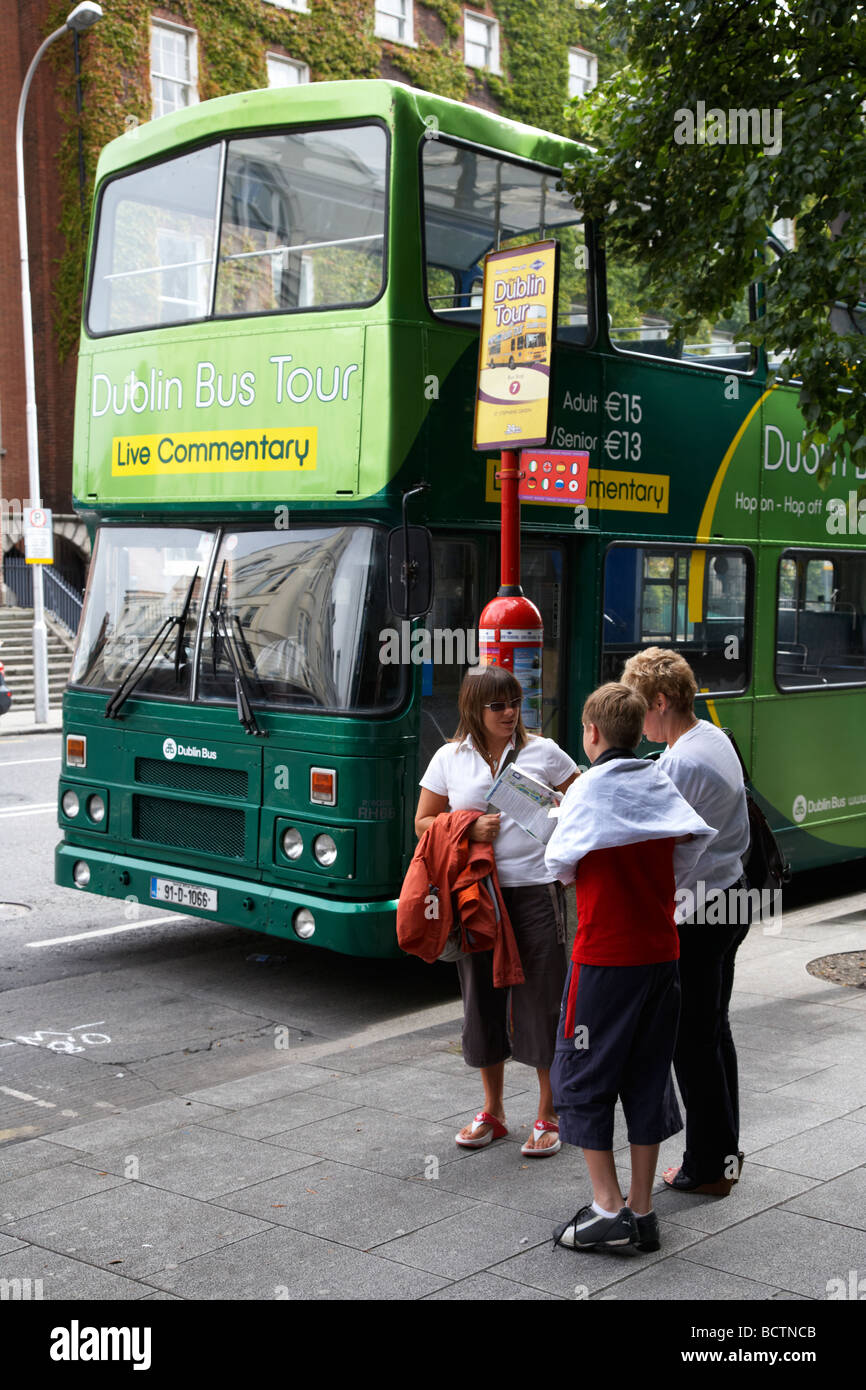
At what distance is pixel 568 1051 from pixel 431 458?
3.57m

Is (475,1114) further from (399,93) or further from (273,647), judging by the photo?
(399,93)

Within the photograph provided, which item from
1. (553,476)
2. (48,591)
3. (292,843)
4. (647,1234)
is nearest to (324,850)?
(292,843)

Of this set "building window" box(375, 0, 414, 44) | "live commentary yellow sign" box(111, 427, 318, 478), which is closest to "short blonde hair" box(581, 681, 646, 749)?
"live commentary yellow sign" box(111, 427, 318, 478)

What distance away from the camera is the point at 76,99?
26.6 meters

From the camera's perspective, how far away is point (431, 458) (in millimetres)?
7062

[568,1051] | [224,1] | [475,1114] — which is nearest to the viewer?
[568,1051]

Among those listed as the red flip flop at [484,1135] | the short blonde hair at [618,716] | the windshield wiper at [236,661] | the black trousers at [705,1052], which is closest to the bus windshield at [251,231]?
the windshield wiper at [236,661]

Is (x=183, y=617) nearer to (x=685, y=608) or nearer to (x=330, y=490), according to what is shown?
(x=330, y=490)

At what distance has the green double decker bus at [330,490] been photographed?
6977mm

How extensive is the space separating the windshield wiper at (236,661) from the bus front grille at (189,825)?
0.53m

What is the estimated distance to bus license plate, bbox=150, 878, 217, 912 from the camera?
7539 millimetres

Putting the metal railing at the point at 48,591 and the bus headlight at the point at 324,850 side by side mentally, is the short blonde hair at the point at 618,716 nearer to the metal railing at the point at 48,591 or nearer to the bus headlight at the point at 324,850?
the bus headlight at the point at 324,850

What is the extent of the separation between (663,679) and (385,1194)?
1.91 metres

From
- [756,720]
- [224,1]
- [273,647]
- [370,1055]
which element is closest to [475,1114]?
[370,1055]
